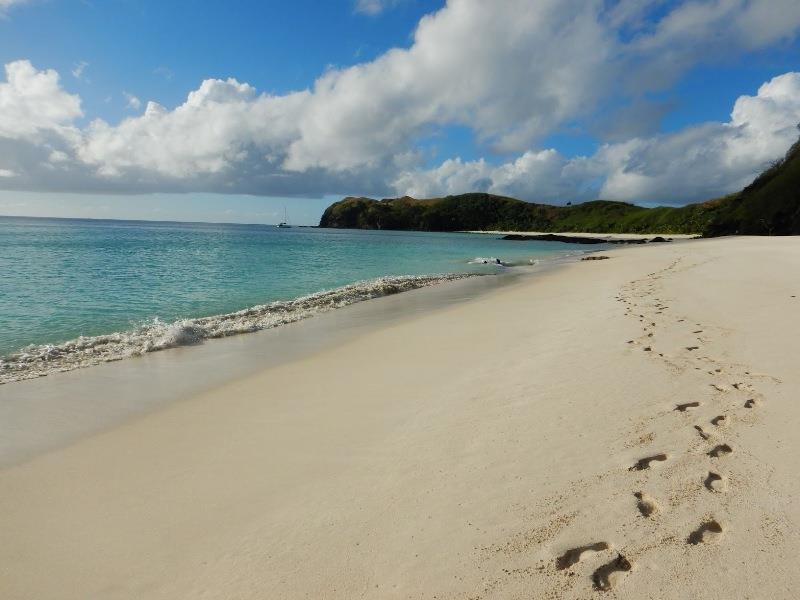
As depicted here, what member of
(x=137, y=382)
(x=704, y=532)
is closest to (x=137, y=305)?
(x=137, y=382)

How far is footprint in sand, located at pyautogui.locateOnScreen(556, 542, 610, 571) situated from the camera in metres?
3.06

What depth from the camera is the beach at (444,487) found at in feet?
10.2

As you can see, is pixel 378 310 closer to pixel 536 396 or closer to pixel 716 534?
pixel 536 396

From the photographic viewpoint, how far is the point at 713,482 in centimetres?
380

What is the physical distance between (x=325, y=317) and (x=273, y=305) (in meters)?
3.23

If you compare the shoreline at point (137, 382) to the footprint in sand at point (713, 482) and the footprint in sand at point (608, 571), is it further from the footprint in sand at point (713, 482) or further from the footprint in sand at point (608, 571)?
the footprint in sand at point (713, 482)

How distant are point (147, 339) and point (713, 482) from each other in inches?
478

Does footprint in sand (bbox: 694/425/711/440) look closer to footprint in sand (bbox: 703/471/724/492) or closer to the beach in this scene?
the beach

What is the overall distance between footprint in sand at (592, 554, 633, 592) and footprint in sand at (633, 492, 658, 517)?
0.57 metres

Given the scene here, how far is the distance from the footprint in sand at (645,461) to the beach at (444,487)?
0.08ft

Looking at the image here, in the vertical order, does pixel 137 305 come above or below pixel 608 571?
below

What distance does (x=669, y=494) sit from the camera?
144 inches

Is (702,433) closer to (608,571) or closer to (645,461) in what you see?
(645,461)

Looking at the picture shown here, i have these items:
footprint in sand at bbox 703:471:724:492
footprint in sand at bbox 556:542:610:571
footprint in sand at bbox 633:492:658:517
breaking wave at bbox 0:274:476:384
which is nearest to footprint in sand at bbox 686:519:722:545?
footprint in sand at bbox 633:492:658:517
